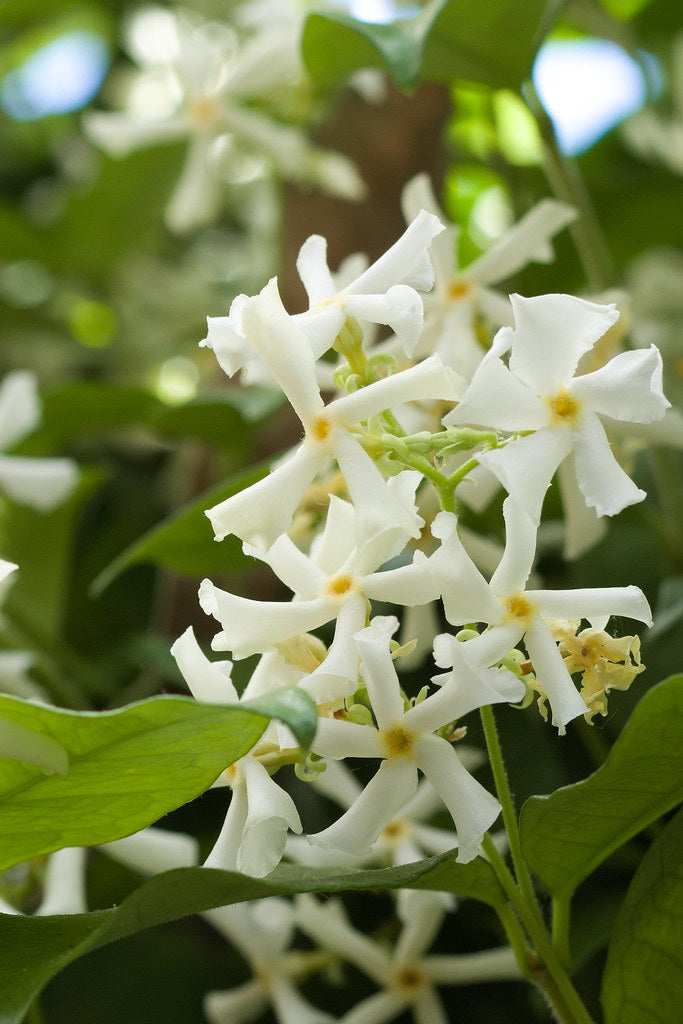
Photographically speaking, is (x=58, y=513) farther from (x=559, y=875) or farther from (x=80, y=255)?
(x=559, y=875)

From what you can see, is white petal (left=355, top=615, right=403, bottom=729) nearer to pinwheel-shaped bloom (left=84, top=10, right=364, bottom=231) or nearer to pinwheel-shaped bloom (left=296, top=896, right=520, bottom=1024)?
pinwheel-shaped bloom (left=296, top=896, right=520, bottom=1024)

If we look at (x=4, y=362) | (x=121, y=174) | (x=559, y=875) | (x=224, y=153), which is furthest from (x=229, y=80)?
(x=559, y=875)

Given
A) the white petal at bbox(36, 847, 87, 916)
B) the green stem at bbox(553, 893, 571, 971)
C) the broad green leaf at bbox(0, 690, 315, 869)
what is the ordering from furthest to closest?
the white petal at bbox(36, 847, 87, 916) < the green stem at bbox(553, 893, 571, 971) < the broad green leaf at bbox(0, 690, 315, 869)

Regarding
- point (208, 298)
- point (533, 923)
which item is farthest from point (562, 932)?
point (208, 298)

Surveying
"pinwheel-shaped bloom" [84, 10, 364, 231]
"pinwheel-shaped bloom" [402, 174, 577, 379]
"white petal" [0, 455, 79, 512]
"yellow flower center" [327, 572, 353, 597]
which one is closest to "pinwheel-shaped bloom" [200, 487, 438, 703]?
"yellow flower center" [327, 572, 353, 597]

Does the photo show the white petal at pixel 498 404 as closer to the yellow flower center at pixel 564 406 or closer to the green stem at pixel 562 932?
the yellow flower center at pixel 564 406

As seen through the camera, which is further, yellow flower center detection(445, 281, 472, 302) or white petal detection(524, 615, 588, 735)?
yellow flower center detection(445, 281, 472, 302)
